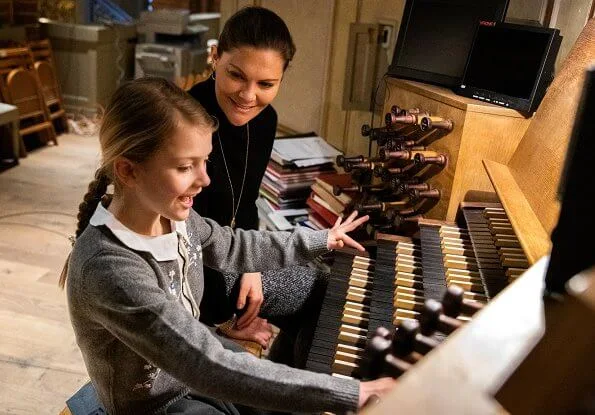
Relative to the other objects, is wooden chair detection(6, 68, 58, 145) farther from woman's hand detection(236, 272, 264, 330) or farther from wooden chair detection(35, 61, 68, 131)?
woman's hand detection(236, 272, 264, 330)

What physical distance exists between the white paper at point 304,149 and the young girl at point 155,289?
1.34 meters

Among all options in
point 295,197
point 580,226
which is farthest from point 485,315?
point 295,197

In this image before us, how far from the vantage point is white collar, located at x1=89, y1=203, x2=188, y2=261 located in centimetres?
131

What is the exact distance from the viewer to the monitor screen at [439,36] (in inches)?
81.9

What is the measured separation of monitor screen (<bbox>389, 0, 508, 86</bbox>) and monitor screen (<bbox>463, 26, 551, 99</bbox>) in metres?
0.10

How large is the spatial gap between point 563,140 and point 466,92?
45cm

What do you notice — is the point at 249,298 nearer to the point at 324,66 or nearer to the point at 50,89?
the point at 324,66

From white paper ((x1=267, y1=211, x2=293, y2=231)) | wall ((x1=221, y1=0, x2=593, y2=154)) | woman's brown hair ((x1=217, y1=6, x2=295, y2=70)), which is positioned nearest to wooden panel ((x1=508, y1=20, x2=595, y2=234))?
woman's brown hair ((x1=217, y1=6, x2=295, y2=70))

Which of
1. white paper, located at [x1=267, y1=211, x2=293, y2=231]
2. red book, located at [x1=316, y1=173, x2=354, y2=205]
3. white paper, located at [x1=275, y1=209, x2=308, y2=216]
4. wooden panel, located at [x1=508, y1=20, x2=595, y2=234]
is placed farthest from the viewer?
white paper, located at [x1=275, y1=209, x2=308, y2=216]

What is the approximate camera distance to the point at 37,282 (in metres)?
3.36

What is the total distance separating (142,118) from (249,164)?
36.0 inches

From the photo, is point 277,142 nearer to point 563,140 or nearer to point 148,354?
point 563,140

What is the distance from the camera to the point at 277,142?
3029 millimetres

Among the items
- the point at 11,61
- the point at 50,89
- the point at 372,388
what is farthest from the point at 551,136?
the point at 50,89
